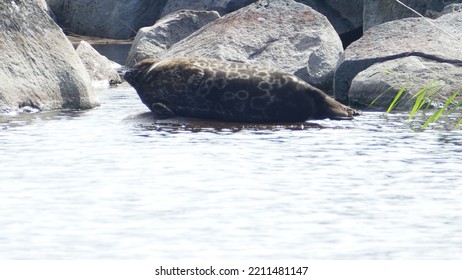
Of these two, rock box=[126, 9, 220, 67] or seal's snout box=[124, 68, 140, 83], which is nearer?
seal's snout box=[124, 68, 140, 83]

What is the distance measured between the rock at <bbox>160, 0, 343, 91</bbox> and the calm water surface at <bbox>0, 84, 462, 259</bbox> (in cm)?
443

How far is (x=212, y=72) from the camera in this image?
49.9ft

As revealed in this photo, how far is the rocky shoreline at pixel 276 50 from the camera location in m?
16.2

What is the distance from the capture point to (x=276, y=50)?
19.9 meters

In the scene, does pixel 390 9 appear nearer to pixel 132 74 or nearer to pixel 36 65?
pixel 132 74

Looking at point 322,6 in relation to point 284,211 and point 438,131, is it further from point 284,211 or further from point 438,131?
point 284,211

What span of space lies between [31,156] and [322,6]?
17.6 meters

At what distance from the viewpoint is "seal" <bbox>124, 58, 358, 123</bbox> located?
14.8 meters

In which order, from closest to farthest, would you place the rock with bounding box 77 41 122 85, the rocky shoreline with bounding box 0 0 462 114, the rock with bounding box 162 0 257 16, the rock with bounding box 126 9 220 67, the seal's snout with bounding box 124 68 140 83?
the seal's snout with bounding box 124 68 140 83 < the rocky shoreline with bounding box 0 0 462 114 < the rock with bounding box 77 41 122 85 < the rock with bounding box 126 9 220 67 < the rock with bounding box 162 0 257 16

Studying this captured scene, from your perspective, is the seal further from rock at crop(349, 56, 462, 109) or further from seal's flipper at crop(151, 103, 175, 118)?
rock at crop(349, 56, 462, 109)

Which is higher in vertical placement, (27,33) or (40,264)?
(27,33)

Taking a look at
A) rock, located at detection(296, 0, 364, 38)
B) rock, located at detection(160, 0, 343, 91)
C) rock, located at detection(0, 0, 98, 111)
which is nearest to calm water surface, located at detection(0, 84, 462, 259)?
rock, located at detection(0, 0, 98, 111)

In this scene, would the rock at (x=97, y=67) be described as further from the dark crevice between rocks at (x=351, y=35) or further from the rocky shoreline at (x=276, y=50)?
the dark crevice between rocks at (x=351, y=35)

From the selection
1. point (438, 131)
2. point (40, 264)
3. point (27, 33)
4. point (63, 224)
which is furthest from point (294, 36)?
point (40, 264)
